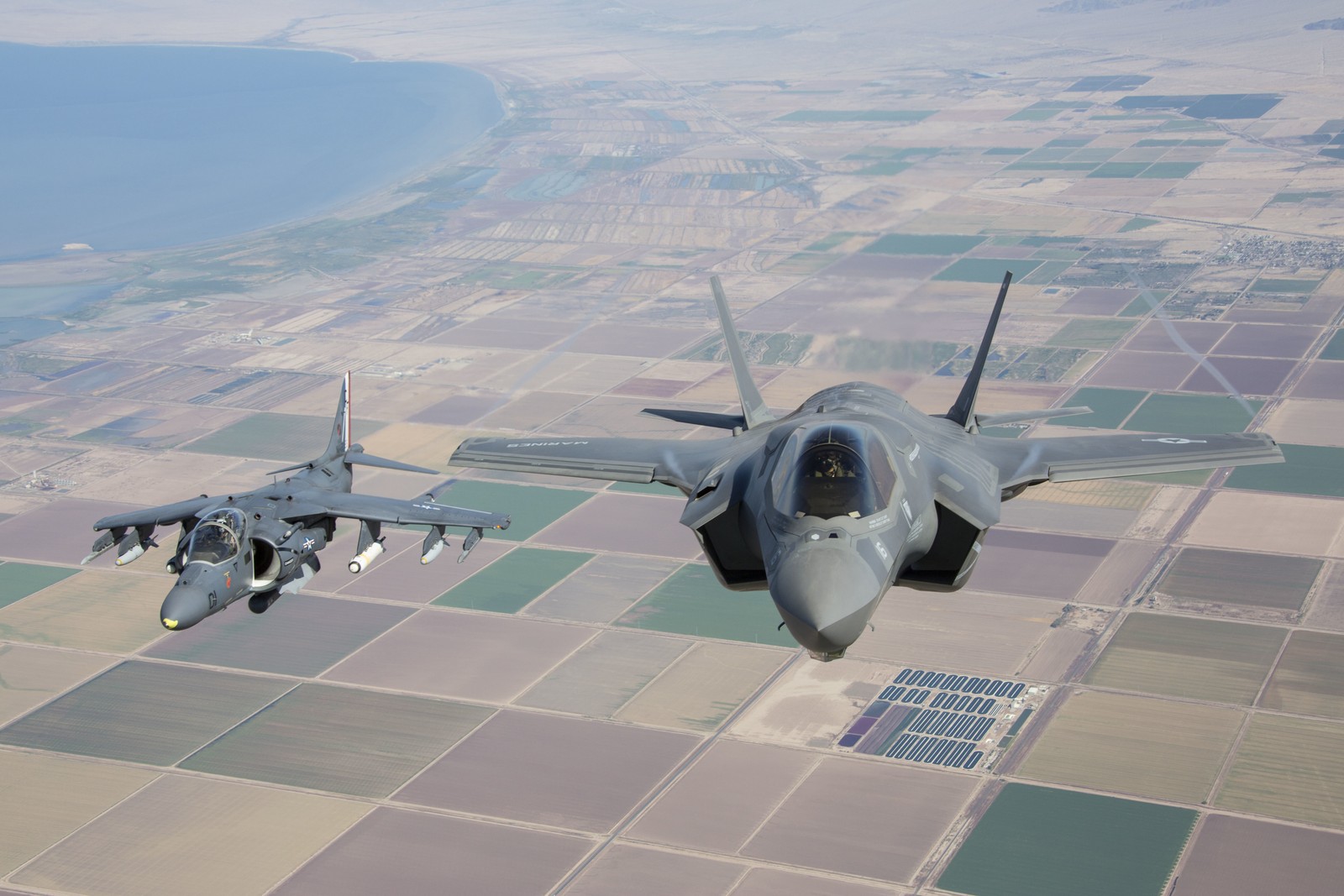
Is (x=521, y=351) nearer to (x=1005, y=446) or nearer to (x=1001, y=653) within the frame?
(x=1001, y=653)

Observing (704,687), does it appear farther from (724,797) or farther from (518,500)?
(518,500)

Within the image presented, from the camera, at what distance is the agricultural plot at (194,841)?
53.4m

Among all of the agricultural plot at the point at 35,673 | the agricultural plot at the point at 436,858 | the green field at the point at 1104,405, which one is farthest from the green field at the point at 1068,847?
the green field at the point at 1104,405

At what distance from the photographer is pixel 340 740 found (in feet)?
203

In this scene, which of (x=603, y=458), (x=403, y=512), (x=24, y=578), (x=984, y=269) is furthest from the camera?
(x=984, y=269)

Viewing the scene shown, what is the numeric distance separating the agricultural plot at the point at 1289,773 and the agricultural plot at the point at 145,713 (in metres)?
41.3

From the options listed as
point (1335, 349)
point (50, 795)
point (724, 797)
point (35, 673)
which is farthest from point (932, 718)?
point (1335, 349)

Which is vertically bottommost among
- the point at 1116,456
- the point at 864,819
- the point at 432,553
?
the point at 864,819

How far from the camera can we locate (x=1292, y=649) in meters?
64.1

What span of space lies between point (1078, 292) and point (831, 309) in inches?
958

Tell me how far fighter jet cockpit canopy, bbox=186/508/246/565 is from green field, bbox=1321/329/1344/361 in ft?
306

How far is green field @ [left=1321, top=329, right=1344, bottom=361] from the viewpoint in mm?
107250

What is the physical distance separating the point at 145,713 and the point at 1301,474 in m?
64.6

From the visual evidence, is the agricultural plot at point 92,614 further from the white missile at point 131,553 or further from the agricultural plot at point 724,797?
the white missile at point 131,553
